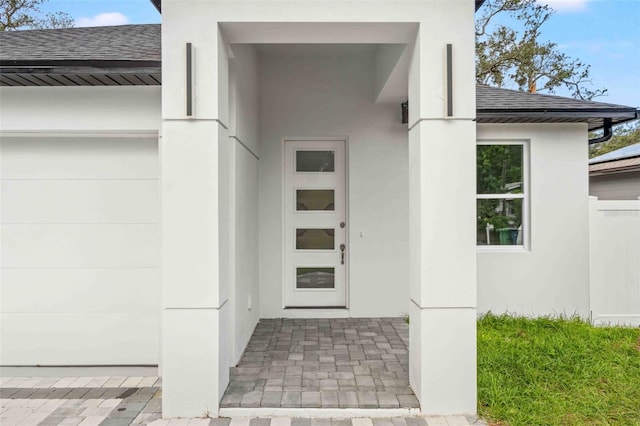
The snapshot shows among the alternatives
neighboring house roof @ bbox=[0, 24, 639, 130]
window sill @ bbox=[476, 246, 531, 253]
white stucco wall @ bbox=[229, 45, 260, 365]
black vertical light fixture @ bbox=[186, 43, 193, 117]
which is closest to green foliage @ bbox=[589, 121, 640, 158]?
neighboring house roof @ bbox=[0, 24, 639, 130]

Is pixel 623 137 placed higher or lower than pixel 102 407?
higher

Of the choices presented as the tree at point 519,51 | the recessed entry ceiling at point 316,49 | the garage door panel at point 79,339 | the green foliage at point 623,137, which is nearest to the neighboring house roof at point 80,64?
the recessed entry ceiling at point 316,49

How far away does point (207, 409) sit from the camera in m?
3.03

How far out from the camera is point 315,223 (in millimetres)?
5789

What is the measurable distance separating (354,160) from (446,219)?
2.72m

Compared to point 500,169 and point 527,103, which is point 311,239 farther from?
point 527,103

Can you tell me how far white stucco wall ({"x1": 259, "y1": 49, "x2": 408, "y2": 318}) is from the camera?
18.4ft

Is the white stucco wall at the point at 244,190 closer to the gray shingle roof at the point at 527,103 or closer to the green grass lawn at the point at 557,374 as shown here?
the green grass lawn at the point at 557,374

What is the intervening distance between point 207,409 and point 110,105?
278 centimetres

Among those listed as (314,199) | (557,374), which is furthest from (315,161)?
(557,374)

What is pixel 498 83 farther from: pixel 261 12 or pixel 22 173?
pixel 22 173

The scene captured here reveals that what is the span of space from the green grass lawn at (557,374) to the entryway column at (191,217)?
215 cm

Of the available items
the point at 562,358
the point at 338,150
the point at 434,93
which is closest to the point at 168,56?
the point at 434,93

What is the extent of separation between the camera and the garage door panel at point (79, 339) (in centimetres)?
389
